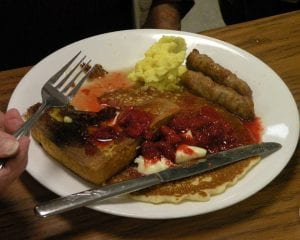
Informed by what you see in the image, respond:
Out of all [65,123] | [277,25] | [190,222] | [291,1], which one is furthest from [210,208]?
[291,1]

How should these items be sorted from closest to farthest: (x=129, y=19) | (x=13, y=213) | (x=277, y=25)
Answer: (x=13, y=213), (x=277, y=25), (x=129, y=19)

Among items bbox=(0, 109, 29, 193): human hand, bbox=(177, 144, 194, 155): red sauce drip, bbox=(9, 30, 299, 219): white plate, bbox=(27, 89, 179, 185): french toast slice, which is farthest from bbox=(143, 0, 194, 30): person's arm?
bbox=(0, 109, 29, 193): human hand

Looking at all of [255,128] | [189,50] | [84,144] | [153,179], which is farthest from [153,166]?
[189,50]

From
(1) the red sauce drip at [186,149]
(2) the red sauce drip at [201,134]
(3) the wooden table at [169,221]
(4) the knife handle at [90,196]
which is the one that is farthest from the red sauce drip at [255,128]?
(4) the knife handle at [90,196]

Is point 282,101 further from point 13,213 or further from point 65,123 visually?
point 13,213

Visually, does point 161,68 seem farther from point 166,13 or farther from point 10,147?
point 10,147

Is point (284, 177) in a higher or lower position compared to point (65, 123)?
lower

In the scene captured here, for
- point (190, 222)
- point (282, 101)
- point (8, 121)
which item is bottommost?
point (190, 222)
